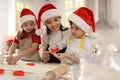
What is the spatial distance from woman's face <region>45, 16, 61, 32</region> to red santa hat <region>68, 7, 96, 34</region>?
11 cm

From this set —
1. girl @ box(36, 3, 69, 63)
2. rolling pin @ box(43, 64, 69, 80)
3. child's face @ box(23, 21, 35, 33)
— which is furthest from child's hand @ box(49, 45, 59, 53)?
rolling pin @ box(43, 64, 69, 80)

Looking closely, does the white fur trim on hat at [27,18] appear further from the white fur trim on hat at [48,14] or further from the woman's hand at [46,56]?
the woman's hand at [46,56]

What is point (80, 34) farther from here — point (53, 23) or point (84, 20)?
point (53, 23)

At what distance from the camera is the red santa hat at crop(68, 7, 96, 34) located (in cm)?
68

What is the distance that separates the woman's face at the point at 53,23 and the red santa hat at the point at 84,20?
11 centimetres

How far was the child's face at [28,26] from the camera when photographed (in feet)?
2.90

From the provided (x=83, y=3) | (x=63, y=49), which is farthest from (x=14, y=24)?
(x=63, y=49)

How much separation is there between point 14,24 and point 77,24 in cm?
160

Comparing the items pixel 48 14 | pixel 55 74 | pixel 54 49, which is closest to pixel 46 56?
pixel 54 49

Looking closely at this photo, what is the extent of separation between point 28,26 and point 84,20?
30 centimetres

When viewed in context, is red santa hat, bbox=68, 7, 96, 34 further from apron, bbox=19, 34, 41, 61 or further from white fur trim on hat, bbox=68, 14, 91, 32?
apron, bbox=19, 34, 41, 61

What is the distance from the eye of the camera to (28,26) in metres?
0.89

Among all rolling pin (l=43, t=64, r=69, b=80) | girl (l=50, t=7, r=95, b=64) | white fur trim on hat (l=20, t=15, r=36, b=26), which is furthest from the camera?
white fur trim on hat (l=20, t=15, r=36, b=26)

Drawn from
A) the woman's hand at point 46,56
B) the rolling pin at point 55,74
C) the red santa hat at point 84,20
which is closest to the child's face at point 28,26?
the woman's hand at point 46,56
